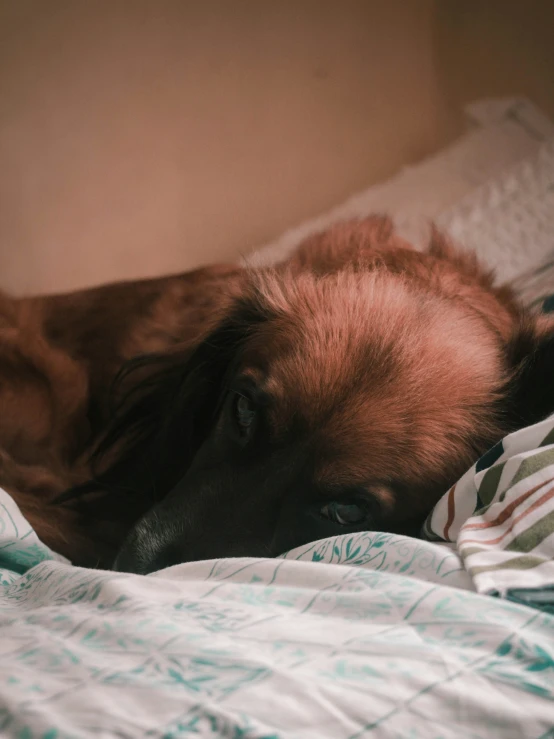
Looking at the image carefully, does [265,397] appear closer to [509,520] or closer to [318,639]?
[509,520]

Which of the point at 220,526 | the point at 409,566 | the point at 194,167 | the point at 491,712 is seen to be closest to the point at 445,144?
the point at 194,167

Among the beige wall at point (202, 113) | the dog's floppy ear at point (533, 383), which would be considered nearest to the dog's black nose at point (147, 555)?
the dog's floppy ear at point (533, 383)

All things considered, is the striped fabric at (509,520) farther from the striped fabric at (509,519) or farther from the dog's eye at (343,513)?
the dog's eye at (343,513)

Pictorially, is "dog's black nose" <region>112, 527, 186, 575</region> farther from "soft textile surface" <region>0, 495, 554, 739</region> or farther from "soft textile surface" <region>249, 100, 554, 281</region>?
"soft textile surface" <region>249, 100, 554, 281</region>

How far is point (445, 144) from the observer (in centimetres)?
326

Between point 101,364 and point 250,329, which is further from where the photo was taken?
point 101,364

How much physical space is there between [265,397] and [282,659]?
734 millimetres

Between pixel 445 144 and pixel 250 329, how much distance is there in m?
2.09

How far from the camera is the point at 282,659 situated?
2.08ft

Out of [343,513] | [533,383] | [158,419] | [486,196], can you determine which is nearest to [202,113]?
[486,196]

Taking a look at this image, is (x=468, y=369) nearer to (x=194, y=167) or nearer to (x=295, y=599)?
(x=295, y=599)

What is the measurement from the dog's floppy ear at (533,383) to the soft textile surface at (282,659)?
2.09ft

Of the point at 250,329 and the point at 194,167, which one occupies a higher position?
the point at 194,167

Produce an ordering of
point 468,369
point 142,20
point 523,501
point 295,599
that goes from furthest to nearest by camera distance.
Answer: point 142,20 → point 468,369 → point 523,501 → point 295,599
